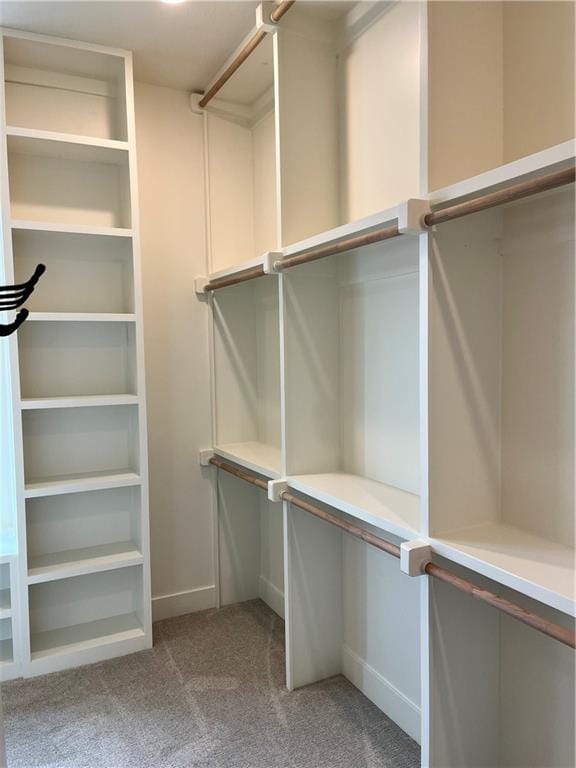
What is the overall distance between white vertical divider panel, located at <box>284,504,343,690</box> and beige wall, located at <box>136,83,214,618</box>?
34.4 inches

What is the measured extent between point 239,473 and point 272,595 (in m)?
0.78

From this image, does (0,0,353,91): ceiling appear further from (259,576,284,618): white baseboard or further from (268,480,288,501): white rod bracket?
(259,576,284,618): white baseboard

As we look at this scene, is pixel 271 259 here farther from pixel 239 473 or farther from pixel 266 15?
pixel 239 473

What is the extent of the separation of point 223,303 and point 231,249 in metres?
0.29

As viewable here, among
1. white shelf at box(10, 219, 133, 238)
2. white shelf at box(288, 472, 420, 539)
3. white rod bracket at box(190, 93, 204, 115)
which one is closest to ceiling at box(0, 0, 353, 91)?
white rod bracket at box(190, 93, 204, 115)

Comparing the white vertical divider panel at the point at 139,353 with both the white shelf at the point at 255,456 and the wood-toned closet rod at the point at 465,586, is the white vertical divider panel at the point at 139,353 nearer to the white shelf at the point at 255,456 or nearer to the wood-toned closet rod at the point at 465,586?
the white shelf at the point at 255,456

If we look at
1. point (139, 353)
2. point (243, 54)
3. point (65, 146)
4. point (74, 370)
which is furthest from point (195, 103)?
point (74, 370)

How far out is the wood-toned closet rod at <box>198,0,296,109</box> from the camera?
1928 millimetres

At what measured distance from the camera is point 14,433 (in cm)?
226

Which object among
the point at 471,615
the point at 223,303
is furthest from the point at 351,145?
the point at 471,615

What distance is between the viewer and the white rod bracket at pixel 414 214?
4.46 ft

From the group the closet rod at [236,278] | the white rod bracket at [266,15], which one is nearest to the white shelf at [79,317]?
the closet rod at [236,278]

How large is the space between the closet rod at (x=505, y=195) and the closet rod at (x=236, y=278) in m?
0.95

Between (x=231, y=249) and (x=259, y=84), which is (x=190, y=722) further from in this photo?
(x=259, y=84)
